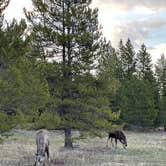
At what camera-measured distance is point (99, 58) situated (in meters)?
28.7

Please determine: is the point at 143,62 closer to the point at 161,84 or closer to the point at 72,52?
the point at 161,84

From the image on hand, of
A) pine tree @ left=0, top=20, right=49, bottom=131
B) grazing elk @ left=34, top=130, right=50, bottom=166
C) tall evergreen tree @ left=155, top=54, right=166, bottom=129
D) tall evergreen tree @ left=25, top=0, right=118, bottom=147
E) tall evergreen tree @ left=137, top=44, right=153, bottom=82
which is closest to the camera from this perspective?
grazing elk @ left=34, top=130, right=50, bottom=166

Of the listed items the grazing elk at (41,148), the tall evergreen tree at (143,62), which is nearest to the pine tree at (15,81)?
the grazing elk at (41,148)

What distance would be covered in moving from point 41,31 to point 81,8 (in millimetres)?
3217

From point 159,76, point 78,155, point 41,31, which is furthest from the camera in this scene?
point 159,76

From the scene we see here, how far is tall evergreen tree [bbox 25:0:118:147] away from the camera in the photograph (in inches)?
1115

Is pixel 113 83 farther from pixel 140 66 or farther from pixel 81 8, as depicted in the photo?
pixel 140 66

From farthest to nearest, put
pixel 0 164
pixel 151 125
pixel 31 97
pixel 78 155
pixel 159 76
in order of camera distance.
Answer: pixel 159 76 → pixel 151 125 → pixel 78 155 → pixel 31 97 → pixel 0 164

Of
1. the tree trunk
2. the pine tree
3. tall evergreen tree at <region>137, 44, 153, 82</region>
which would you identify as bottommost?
the tree trunk

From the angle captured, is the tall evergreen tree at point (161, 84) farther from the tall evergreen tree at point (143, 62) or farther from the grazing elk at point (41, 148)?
the grazing elk at point (41, 148)

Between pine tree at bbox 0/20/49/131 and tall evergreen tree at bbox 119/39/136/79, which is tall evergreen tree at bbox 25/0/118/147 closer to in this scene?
pine tree at bbox 0/20/49/131

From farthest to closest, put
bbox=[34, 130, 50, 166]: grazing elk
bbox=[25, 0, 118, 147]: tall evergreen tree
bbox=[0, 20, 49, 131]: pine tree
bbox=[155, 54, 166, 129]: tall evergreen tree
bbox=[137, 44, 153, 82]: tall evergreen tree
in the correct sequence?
bbox=[137, 44, 153, 82]: tall evergreen tree, bbox=[155, 54, 166, 129]: tall evergreen tree, bbox=[25, 0, 118, 147]: tall evergreen tree, bbox=[0, 20, 49, 131]: pine tree, bbox=[34, 130, 50, 166]: grazing elk

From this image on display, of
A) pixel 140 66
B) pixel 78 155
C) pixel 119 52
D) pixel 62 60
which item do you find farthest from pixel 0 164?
pixel 119 52

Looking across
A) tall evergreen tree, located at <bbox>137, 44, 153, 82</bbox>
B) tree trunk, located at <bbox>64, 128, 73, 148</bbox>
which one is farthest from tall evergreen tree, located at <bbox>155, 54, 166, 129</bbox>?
tree trunk, located at <bbox>64, 128, 73, 148</bbox>
